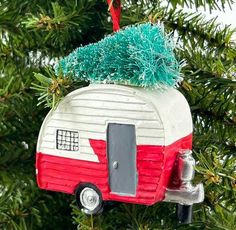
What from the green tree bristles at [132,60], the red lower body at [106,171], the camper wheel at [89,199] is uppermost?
the green tree bristles at [132,60]

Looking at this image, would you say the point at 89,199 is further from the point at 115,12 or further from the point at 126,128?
the point at 115,12

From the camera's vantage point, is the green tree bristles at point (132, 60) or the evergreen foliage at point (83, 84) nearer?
the green tree bristles at point (132, 60)

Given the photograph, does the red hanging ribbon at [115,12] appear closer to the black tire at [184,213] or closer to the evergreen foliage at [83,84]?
the evergreen foliage at [83,84]

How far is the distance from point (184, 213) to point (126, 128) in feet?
0.38

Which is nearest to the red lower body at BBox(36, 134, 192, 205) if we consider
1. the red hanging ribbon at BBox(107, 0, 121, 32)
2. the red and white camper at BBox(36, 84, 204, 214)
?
the red and white camper at BBox(36, 84, 204, 214)

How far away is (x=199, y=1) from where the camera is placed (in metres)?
0.79

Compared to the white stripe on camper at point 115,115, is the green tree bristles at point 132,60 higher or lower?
higher

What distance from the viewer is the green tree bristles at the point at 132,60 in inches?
24.5

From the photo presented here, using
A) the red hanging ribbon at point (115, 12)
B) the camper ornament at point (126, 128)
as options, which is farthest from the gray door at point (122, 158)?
the red hanging ribbon at point (115, 12)

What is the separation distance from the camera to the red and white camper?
63 centimetres

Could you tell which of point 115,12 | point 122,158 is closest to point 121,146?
point 122,158

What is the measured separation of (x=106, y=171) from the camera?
0.66 m

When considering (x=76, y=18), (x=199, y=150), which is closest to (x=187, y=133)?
(x=199, y=150)

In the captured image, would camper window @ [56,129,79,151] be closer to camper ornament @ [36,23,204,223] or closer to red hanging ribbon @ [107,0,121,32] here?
camper ornament @ [36,23,204,223]
